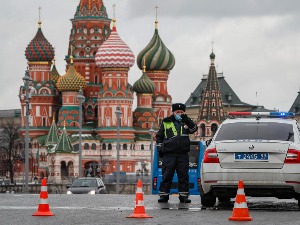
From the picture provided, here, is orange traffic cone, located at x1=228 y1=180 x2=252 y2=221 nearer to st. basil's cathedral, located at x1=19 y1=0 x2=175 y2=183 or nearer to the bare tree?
the bare tree

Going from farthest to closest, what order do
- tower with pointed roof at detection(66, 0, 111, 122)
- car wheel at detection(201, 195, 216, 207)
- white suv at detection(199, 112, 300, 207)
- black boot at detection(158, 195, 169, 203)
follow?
tower with pointed roof at detection(66, 0, 111, 122) → black boot at detection(158, 195, 169, 203) → car wheel at detection(201, 195, 216, 207) → white suv at detection(199, 112, 300, 207)

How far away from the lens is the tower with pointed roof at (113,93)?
132375 millimetres

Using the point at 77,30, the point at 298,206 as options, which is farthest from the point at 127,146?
the point at 298,206

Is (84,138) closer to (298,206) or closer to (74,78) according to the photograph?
(74,78)

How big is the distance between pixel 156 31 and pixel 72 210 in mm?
131694

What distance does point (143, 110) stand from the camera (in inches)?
5364

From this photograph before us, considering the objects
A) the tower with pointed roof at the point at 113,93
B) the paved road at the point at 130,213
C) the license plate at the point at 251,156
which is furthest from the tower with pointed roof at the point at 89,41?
the license plate at the point at 251,156

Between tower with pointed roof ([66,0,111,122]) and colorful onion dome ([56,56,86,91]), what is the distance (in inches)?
119

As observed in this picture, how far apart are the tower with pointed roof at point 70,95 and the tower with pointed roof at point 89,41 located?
3.06 metres

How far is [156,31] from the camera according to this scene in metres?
151

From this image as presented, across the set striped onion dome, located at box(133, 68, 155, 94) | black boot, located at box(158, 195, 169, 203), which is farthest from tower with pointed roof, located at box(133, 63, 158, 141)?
black boot, located at box(158, 195, 169, 203)

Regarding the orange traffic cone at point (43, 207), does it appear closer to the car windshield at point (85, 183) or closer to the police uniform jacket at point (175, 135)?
the police uniform jacket at point (175, 135)

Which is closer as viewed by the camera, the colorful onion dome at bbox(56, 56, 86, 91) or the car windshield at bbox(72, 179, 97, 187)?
the car windshield at bbox(72, 179, 97, 187)

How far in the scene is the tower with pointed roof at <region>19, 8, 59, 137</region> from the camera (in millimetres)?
136750
